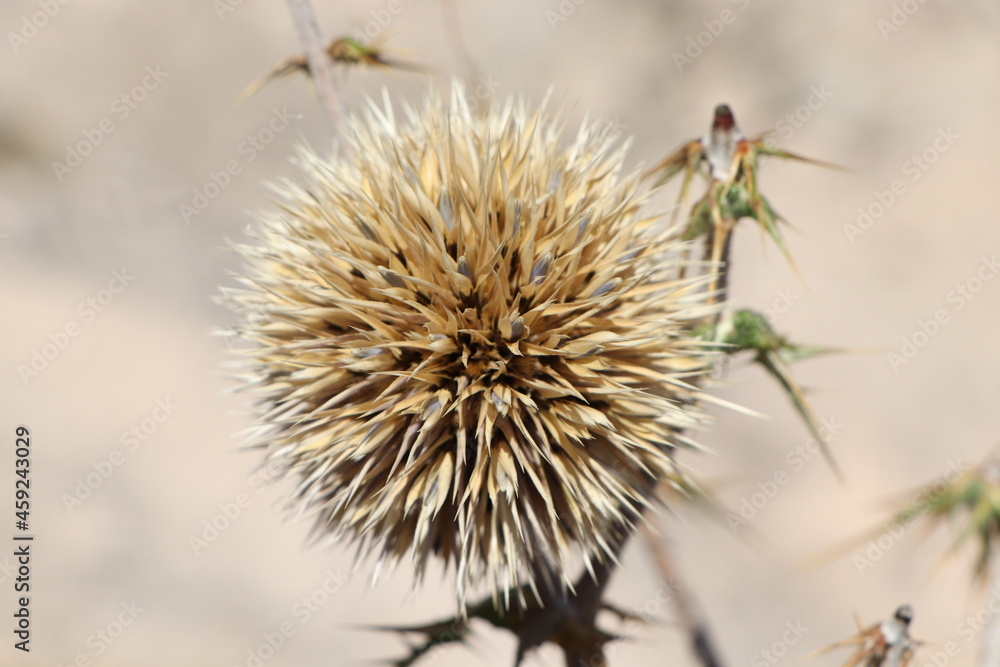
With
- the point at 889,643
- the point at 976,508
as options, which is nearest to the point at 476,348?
the point at 889,643

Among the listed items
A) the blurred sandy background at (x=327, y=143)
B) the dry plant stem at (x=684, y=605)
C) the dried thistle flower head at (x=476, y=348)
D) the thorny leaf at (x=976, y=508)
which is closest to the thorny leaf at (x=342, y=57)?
the dried thistle flower head at (x=476, y=348)

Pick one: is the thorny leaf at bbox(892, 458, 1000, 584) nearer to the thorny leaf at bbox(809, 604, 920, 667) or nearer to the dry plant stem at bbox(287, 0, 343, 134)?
the thorny leaf at bbox(809, 604, 920, 667)

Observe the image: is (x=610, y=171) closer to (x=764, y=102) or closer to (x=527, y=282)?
(x=527, y=282)

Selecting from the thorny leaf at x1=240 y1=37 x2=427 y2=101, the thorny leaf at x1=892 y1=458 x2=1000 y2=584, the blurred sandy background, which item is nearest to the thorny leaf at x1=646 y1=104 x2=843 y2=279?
the thorny leaf at x1=892 y1=458 x2=1000 y2=584

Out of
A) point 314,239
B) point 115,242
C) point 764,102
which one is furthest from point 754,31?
point 115,242

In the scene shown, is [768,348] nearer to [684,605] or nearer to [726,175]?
[726,175]
